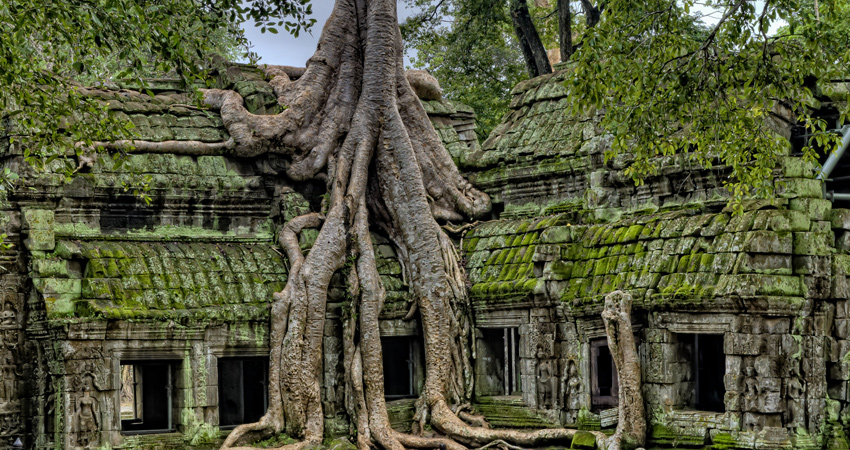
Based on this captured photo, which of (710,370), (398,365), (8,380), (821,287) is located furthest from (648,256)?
(8,380)

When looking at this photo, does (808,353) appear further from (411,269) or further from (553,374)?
(411,269)

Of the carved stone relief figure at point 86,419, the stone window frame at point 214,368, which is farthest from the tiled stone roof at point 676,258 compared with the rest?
the carved stone relief figure at point 86,419

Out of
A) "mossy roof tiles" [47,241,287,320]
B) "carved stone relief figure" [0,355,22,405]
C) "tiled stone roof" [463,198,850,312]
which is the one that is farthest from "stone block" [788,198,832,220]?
"carved stone relief figure" [0,355,22,405]

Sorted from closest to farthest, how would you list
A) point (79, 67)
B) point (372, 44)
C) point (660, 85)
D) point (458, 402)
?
point (79, 67), point (660, 85), point (458, 402), point (372, 44)

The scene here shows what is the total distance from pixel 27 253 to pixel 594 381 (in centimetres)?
667

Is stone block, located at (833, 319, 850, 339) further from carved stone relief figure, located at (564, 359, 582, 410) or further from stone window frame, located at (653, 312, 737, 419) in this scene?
carved stone relief figure, located at (564, 359, 582, 410)

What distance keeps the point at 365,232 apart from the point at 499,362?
8.05 ft

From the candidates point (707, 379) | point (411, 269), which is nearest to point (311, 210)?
point (411, 269)

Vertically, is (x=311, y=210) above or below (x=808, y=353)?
above

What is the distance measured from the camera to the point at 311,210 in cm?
1641

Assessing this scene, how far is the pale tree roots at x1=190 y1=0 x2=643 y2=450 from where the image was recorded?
1477 cm

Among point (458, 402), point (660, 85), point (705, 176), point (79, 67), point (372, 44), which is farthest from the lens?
point (372, 44)

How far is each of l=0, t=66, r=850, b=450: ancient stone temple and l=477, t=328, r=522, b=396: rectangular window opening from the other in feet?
0.10

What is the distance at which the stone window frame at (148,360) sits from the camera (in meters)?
14.0
